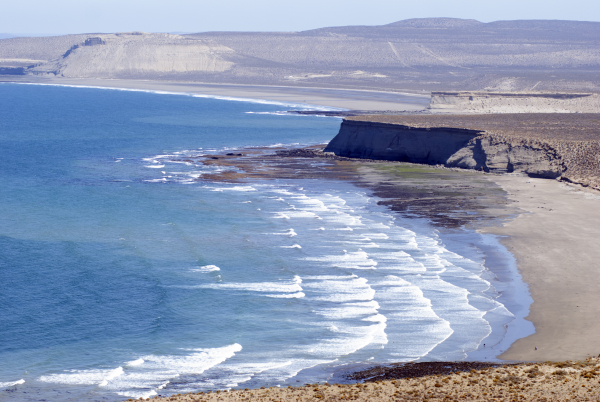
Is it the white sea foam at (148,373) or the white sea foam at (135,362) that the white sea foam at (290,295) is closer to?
the white sea foam at (148,373)

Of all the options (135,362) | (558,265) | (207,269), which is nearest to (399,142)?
(558,265)

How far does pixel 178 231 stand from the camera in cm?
3650

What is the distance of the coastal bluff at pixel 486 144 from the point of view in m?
53.5

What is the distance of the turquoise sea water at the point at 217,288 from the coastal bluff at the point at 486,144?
1317cm

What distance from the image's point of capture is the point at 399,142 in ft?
205

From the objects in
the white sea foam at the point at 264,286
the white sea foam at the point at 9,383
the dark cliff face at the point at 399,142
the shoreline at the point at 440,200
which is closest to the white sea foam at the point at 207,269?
the white sea foam at the point at 264,286

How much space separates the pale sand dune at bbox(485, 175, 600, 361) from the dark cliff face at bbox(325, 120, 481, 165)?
40.2 feet

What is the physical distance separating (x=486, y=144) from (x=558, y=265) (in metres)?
28.9

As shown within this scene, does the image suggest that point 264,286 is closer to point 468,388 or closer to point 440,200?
point 468,388

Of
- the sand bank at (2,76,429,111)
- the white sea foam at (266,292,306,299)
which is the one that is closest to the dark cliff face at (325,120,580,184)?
the white sea foam at (266,292,306,299)

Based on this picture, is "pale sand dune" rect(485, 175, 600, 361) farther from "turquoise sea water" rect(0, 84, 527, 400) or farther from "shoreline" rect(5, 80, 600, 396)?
"turquoise sea water" rect(0, 84, 527, 400)

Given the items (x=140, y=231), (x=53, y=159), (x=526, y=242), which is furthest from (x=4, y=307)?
(x=53, y=159)

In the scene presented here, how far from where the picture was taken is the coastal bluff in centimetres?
5350

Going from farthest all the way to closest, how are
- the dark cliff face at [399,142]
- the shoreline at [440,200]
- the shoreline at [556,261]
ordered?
the dark cliff face at [399,142] < the shoreline at [440,200] < the shoreline at [556,261]
